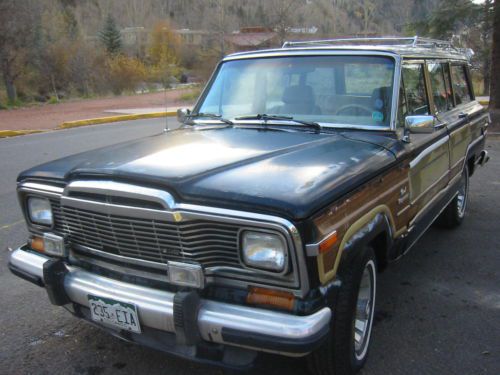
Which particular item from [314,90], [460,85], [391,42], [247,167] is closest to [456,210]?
[460,85]

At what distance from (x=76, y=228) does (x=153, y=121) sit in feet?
49.6

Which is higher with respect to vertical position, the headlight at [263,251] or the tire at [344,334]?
the headlight at [263,251]

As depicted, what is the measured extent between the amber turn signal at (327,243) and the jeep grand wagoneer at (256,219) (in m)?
0.01

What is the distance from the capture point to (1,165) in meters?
9.25

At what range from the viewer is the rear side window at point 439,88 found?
4410 millimetres

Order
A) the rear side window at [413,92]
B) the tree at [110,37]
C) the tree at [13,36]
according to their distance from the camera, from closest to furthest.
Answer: the rear side window at [413,92], the tree at [13,36], the tree at [110,37]

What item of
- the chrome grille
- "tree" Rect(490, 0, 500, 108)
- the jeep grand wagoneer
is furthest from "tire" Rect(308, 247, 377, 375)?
"tree" Rect(490, 0, 500, 108)

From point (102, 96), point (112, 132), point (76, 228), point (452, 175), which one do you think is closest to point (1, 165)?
point (112, 132)

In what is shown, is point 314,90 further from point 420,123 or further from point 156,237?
point 156,237

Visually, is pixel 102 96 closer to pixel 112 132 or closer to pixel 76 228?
pixel 112 132

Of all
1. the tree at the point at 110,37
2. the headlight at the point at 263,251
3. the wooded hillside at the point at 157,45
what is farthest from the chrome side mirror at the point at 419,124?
the tree at the point at 110,37

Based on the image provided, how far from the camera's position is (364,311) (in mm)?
3055

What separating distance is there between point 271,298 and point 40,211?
64.8 inches

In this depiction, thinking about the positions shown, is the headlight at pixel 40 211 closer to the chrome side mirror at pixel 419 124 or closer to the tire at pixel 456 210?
the chrome side mirror at pixel 419 124
